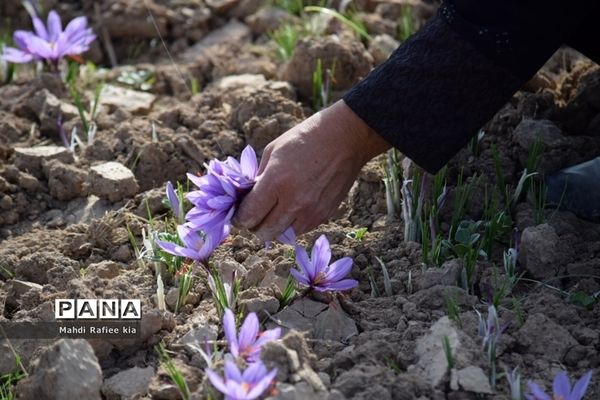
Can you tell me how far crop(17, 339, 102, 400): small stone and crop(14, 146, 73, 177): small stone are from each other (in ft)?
3.85

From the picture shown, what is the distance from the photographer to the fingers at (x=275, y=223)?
7.47ft

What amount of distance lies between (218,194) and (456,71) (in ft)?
2.07

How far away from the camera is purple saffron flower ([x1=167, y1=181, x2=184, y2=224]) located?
251 cm

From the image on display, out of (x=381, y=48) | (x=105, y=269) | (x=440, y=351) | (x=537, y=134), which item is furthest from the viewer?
(x=381, y=48)

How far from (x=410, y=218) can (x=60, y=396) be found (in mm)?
1065

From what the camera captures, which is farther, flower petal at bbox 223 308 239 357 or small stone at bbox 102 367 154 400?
small stone at bbox 102 367 154 400

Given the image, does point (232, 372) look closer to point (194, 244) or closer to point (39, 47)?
point (194, 244)

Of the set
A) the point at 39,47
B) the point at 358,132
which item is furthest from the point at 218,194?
the point at 39,47

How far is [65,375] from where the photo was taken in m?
2.03

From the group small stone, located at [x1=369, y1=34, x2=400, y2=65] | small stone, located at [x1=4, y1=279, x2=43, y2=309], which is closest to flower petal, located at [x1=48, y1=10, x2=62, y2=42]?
small stone, located at [x1=369, y1=34, x2=400, y2=65]

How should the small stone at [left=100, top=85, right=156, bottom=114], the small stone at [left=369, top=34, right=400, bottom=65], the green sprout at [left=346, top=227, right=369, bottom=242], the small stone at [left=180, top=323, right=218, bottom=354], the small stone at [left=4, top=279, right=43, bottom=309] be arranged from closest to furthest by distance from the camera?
the small stone at [left=180, top=323, right=218, bottom=354] < the small stone at [left=4, top=279, right=43, bottom=309] < the green sprout at [left=346, top=227, right=369, bottom=242] < the small stone at [left=100, top=85, right=156, bottom=114] < the small stone at [left=369, top=34, right=400, bottom=65]

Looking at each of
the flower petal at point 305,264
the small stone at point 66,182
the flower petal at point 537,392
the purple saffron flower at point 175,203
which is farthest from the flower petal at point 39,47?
the flower petal at point 537,392

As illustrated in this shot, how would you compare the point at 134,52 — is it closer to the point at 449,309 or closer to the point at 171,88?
the point at 171,88

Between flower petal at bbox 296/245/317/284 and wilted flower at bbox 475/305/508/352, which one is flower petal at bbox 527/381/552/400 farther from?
flower petal at bbox 296/245/317/284
